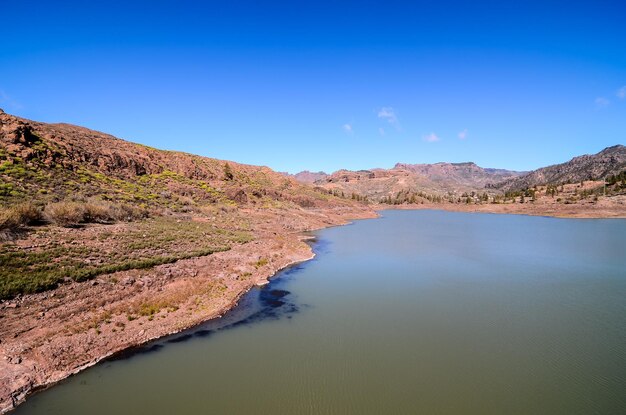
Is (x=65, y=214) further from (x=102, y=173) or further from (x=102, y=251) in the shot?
(x=102, y=173)

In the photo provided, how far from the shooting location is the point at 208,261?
23.7 metres

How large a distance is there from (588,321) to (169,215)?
36896 millimetres

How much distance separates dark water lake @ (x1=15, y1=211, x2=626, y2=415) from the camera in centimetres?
977

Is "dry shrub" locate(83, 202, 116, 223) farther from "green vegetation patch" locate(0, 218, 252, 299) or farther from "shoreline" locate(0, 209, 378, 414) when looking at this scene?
"shoreline" locate(0, 209, 378, 414)

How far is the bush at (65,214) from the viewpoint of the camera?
23094 mm

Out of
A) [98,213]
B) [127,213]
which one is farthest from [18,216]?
[127,213]

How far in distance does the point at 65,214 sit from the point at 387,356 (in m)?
25.1

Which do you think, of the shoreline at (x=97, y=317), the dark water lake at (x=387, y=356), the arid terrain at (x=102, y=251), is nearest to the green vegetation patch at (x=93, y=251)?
the arid terrain at (x=102, y=251)

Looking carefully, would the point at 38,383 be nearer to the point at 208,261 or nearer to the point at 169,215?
the point at 208,261

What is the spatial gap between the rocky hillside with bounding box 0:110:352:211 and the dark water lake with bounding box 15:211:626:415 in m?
21.4

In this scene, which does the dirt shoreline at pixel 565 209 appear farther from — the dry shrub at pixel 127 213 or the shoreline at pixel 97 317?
the dry shrub at pixel 127 213

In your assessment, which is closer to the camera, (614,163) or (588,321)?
(588,321)

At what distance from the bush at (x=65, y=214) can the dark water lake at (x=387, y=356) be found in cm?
1576

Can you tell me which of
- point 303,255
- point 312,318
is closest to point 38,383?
point 312,318
